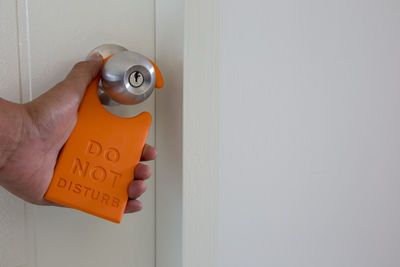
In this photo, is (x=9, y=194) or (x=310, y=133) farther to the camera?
(x=310, y=133)

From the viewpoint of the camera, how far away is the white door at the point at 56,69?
0.41m

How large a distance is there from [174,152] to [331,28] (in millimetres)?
491

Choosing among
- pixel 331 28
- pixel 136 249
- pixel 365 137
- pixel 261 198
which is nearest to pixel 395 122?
pixel 365 137

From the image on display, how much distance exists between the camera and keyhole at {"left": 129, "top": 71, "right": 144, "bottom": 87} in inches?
15.2

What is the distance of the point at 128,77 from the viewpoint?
38 centimetres

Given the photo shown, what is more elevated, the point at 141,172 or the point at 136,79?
the point at 136,79

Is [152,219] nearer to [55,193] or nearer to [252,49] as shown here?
[55,193]

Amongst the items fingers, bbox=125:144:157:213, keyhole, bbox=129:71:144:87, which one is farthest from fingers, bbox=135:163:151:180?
keyhole, bbox=129:71:144:87

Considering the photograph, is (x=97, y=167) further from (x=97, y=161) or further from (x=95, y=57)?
(x=95, y=57)

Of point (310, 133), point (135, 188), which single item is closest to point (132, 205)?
point (135, 188)

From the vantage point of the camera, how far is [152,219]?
1.71 ft

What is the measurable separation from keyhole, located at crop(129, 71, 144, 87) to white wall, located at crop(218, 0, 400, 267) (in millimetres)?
194

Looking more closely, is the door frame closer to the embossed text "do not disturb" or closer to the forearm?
the embossed text "do not disturb"

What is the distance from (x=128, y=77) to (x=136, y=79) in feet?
0.04
